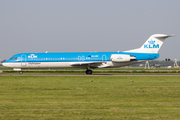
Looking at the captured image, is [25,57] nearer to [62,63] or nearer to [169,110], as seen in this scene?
[62,63]

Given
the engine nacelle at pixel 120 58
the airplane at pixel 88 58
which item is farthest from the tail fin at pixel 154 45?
the engine nacelle at pixel 120 58

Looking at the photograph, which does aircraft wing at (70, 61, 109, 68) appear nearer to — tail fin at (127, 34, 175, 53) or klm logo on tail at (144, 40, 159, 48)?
tail fin at (127, 34, 175, 53)

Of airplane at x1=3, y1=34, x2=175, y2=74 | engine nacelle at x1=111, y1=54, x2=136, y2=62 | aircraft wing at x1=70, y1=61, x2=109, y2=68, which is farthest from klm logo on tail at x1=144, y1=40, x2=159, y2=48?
aircraft wing at x1=70, y1=61, x2=109, y2=68

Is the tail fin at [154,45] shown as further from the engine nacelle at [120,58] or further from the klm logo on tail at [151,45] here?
the engine nacelle at [120,58]

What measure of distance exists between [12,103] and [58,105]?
2.35m

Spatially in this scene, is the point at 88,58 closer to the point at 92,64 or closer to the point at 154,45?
the point at 92,64

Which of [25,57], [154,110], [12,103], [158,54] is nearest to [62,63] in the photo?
[25,57]

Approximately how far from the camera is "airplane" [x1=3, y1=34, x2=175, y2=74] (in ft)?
130

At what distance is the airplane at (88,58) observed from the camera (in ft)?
130

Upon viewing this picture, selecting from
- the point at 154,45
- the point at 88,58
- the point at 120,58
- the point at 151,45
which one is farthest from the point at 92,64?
the point at 154,45

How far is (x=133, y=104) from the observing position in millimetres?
12039

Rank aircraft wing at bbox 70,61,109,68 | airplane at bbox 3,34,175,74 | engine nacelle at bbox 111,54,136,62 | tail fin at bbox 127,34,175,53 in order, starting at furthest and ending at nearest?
tail fin at bbox 127,34,175,53
airplane at bbox 3,34,175,74
engine nacelle at bbox 111,54,136,62
aircraft wing at bbox 70,61,109,68

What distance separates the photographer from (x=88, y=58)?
39.8 metres

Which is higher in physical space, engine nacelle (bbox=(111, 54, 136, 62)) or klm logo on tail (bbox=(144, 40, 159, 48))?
klm logo on tail (bbox=(144, 40, 159, 48))
